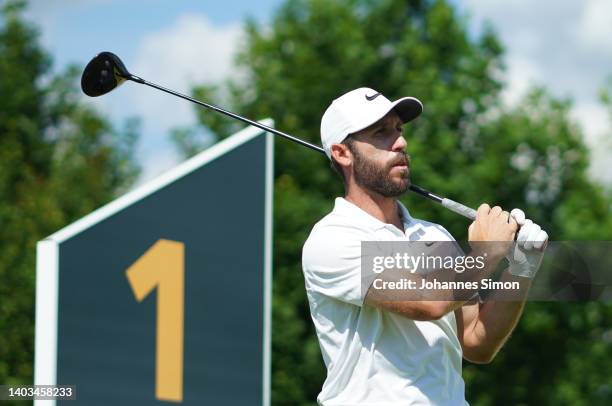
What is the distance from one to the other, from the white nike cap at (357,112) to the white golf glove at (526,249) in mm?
568

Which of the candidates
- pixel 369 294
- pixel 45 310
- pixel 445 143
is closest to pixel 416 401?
pixel 369 294

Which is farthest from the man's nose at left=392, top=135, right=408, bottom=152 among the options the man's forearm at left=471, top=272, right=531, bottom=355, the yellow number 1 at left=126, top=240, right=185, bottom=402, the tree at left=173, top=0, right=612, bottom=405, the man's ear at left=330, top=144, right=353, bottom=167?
the tree at left=173, top=0, right=612, bottom=405

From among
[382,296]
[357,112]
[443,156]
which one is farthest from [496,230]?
[443,156]

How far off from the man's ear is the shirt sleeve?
28 cm

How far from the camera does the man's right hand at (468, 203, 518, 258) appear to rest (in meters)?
3.29

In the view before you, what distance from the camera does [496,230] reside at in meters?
3.30

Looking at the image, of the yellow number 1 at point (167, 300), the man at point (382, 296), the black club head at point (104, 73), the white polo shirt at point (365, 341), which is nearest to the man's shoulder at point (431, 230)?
the man at point (382, 296)

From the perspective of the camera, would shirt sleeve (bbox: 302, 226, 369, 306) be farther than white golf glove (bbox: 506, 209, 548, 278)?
Yes

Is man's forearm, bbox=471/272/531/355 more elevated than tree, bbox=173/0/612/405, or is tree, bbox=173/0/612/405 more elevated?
tree, bbox=173/0/612/405

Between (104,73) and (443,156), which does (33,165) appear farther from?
(104,73)

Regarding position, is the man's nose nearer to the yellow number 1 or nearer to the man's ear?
the man's ear

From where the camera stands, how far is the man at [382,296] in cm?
335

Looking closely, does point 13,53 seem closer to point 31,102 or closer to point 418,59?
point 31,102

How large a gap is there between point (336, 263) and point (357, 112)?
1.75ft
